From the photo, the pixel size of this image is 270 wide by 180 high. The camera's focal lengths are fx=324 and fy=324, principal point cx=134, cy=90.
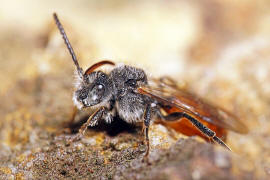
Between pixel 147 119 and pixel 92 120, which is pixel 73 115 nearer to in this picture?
pixel 92 120

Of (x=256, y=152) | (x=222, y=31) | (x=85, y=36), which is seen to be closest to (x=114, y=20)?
(x=85, y=36)

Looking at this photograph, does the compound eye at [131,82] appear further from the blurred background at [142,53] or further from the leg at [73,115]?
the leg at [73,115]

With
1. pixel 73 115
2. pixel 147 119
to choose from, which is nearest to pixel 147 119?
pixel 147 119

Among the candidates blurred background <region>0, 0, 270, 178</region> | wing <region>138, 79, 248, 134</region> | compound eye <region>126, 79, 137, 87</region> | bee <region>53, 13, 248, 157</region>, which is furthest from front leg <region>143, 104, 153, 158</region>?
blurred background <region>0, 0, 270, 178</region>

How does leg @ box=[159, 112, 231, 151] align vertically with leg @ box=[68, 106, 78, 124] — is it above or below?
below

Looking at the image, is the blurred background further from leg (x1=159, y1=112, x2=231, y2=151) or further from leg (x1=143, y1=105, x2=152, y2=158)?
leg (x1=143, y1=105, x2=152, y2=158)

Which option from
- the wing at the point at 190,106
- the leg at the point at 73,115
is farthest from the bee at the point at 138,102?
the leg at the point at 73,115
